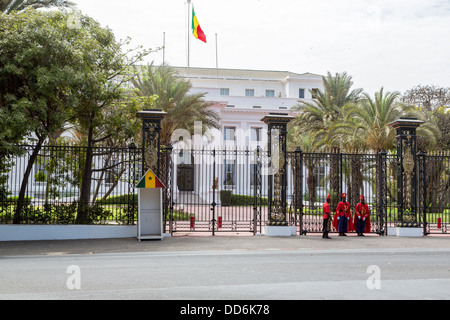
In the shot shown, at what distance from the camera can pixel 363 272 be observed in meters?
8.80

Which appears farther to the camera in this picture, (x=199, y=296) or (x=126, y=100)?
(x=126, y=100)

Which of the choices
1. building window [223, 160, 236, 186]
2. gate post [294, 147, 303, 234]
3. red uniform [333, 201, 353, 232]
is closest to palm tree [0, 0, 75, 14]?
building window [223, 160, 236, 186]

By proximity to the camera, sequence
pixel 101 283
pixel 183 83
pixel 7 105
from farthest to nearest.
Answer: pixel 183 83
pixel 7 105
pixel 101 283

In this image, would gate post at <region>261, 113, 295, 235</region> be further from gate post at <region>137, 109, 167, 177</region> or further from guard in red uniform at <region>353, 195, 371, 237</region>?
gate post at <region>137, 109, 167, 177</region>

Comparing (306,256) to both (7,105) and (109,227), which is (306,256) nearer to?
(109,227)

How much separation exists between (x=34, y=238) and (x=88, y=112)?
4523 mm

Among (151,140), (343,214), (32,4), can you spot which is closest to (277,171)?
(343,214)

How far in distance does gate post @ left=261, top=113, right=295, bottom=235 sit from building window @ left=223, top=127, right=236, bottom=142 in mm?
28390

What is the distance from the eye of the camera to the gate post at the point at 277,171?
15.6 metres

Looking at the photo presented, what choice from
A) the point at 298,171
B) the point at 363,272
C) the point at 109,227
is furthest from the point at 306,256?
the point at 109,227

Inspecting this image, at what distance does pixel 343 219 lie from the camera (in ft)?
53.4

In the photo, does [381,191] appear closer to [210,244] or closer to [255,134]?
[210,244]

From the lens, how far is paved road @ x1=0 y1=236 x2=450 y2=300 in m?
6.73

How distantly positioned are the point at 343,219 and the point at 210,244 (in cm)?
545
